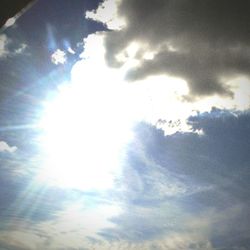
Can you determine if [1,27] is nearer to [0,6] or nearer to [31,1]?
[0,6]

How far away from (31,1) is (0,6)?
0.30m

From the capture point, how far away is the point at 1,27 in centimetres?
247

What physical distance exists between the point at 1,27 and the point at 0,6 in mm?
193

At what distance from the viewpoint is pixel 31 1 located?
90.0 inches

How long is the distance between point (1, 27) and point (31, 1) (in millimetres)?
416

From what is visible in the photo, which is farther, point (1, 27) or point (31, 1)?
point (1, 27)

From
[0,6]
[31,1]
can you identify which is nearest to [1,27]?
[0,6]

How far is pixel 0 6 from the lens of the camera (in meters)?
2.35
